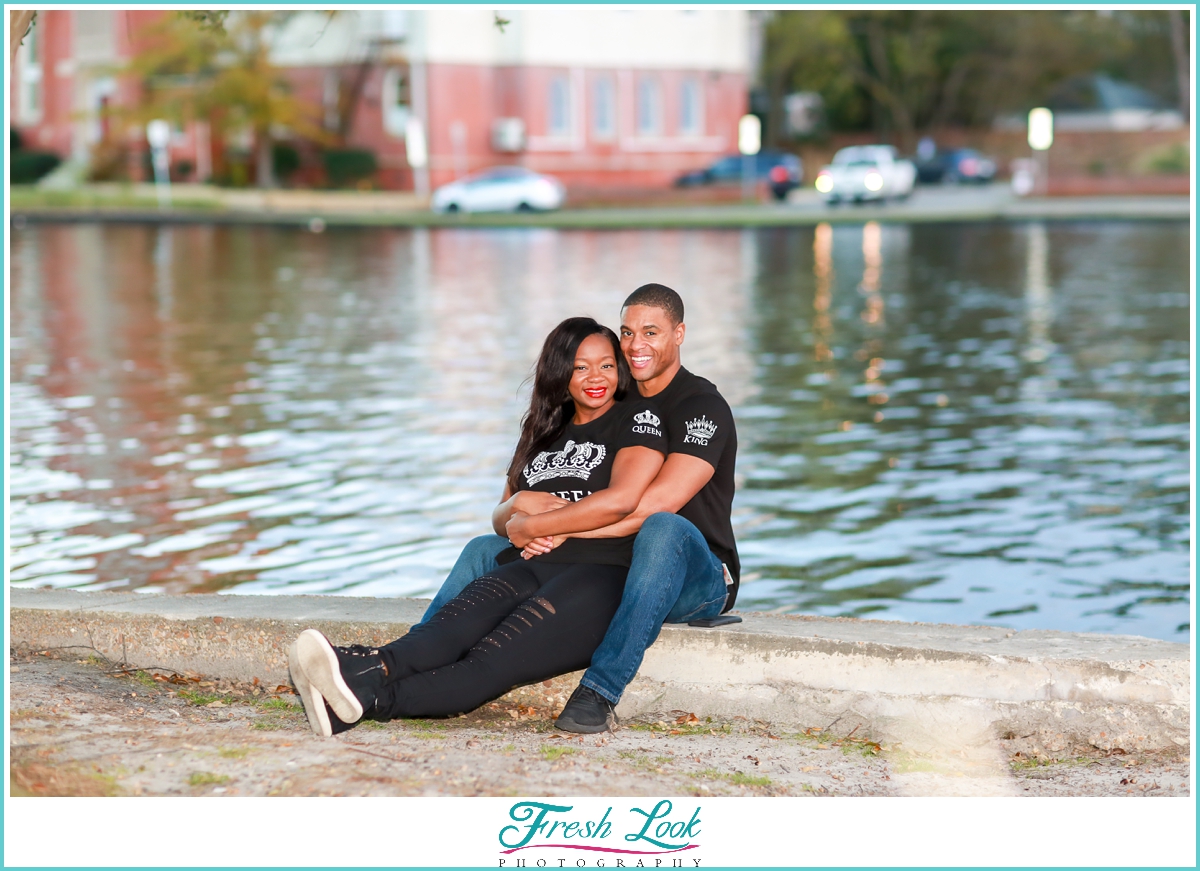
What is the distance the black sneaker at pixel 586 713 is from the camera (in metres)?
5.03

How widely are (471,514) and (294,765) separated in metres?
5.07

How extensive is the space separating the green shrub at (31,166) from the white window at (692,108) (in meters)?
20.9

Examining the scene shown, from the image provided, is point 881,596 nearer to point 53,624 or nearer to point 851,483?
point 851,483

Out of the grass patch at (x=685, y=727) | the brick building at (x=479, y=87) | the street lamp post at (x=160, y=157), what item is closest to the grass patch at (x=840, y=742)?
the grass patch at (x=685, y=727)

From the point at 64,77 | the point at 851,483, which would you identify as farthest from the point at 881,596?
the point at 64,77

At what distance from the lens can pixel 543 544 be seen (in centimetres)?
537

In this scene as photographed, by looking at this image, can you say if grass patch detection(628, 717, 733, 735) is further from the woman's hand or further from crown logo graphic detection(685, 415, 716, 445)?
crown logo graphic detection(685, 415, 716, 445)

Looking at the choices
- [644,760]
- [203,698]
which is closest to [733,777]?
[644,760]

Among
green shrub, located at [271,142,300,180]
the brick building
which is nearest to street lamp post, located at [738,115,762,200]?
the brick building

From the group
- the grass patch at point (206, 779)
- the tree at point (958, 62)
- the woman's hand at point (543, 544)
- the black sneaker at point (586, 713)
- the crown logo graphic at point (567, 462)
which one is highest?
the tree at point (958, 62)

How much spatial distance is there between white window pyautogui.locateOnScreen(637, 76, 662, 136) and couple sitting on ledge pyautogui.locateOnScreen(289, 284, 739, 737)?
161ft

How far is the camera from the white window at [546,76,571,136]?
51.5 m

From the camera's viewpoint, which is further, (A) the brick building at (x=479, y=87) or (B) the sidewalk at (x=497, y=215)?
(A) the brick building at (x=479, y=87)

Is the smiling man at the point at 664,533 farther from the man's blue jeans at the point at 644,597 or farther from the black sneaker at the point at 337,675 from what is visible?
the black sneaker at the point at 337,675
